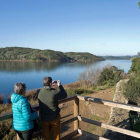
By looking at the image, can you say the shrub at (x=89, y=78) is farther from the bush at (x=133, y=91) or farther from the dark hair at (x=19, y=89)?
the dark hair at (x=19, y=89)

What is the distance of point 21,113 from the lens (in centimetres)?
197

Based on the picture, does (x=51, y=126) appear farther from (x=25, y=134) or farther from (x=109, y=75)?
(x=109, y=75)

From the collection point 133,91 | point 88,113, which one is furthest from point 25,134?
point 133,91

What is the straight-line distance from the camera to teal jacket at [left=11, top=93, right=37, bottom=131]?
1947 millimetres

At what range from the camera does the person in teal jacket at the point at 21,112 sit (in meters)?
1.95

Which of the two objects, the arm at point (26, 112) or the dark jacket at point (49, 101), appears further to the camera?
the dark jacket at point (49, 101)

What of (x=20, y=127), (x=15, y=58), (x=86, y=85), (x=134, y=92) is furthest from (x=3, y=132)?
(x=15, y=58)

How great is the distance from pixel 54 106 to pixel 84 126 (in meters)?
3.46

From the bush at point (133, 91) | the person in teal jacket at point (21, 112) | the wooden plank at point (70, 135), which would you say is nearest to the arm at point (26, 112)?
the person in teal jacket at point (21, 112)

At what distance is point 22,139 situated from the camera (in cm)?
214

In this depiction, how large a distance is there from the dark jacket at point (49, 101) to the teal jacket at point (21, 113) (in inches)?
12.9

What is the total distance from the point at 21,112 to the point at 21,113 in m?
0.01

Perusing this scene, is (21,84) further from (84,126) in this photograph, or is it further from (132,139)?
(84,126)

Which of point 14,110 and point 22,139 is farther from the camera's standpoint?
point 22,139
